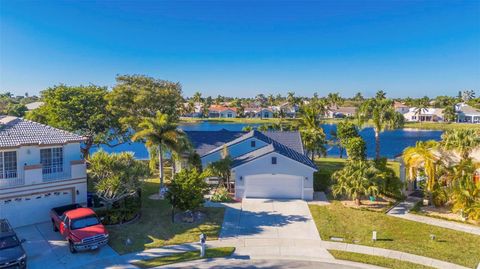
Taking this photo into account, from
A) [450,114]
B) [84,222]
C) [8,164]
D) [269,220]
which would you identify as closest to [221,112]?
[450,114]

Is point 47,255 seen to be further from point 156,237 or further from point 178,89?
point 178,89

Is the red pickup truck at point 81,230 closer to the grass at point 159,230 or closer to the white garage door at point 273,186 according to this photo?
the grass at point 159,230

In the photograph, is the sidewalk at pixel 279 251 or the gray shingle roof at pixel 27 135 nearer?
the sidewalk at pixel 279 251

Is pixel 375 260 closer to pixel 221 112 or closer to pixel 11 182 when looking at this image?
pixel 11 182

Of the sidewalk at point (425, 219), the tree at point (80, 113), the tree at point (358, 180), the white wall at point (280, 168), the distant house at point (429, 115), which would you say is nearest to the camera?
the sidewalk at point (425, 219)

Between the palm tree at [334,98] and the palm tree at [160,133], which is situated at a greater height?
the palm tree at [334,98]

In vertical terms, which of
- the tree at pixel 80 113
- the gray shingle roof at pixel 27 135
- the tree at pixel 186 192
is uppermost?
the tree at pixel 80 113

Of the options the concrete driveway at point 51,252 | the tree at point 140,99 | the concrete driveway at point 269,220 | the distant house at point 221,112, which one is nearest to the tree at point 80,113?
the tree at point 140,99
